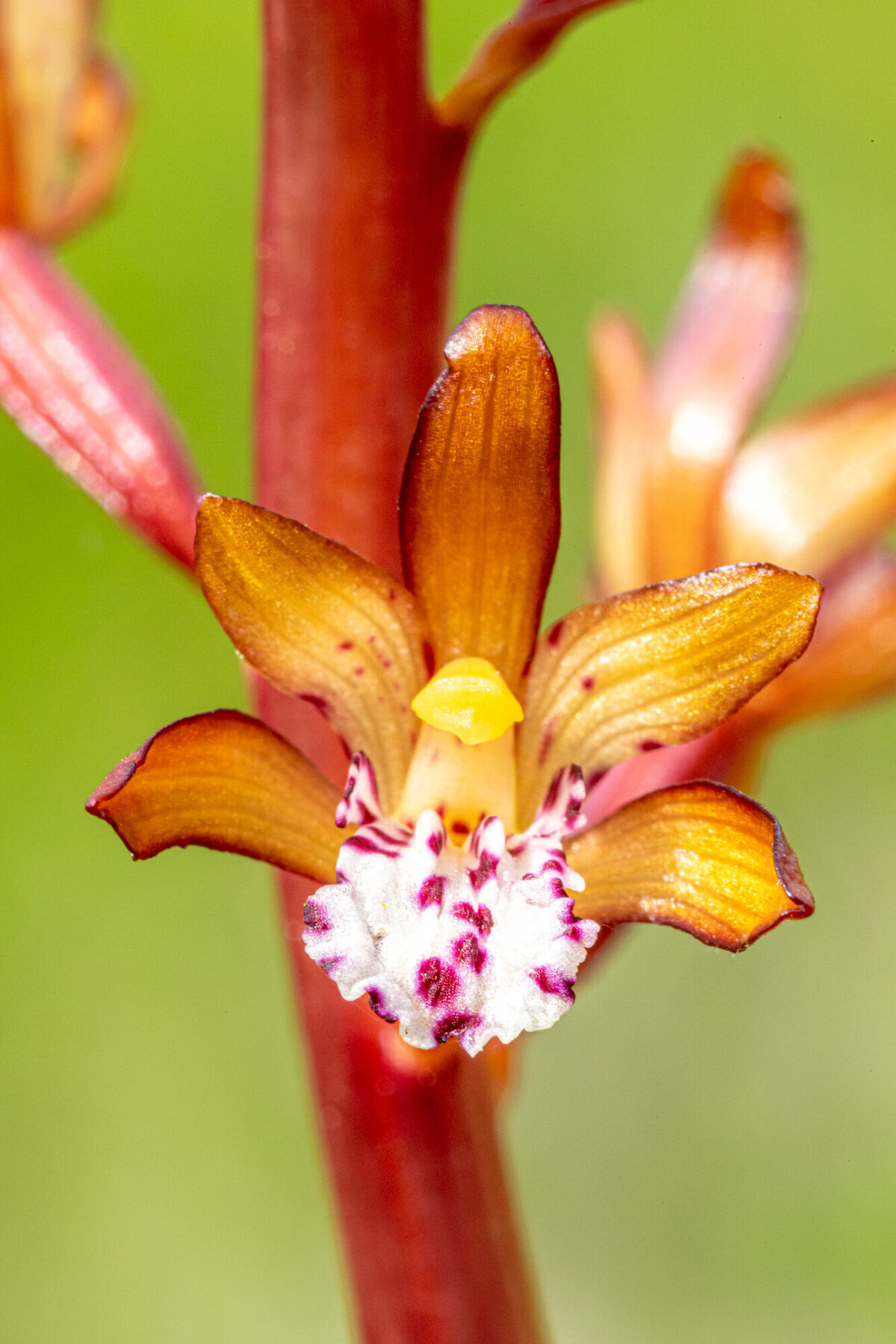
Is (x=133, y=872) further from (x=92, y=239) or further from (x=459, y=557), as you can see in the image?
(x=459, y=557)

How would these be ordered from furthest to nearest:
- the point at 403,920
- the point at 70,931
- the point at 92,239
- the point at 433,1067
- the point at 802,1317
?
the point at 92,239 → the point at 70,931 → the point at 802,1317 → the point at 433,1067 → the point at 403,920

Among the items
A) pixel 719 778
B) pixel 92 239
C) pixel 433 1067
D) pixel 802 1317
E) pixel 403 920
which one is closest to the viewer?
pixel 403 920

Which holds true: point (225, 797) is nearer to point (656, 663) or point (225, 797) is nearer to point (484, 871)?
point (484, 871)

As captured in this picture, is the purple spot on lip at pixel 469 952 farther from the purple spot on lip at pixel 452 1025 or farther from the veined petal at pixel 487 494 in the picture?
the veined petal at pixel 487 494

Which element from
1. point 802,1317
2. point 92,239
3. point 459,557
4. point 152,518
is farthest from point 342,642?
point 92,239

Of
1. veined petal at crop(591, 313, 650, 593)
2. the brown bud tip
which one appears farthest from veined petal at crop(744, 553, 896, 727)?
the brown bud tip

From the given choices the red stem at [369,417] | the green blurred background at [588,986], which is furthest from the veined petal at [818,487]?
the green blurred background at [588,986]

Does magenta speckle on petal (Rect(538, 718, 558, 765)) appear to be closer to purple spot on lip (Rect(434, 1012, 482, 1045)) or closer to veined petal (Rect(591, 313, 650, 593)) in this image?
purple spot on lip (Rect(434, 1012, 482, 1045))
